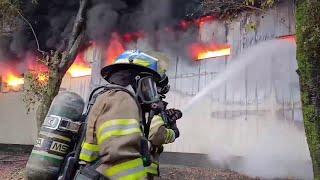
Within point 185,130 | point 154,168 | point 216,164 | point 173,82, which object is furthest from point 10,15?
point 154,168

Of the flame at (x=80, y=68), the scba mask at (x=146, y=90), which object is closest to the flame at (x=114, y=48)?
the flame at (x=80, y=68)

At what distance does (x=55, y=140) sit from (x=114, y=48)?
8961mm

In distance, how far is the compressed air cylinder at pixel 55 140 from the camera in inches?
71.5

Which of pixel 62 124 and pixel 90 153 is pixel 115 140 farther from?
pixel 62 124

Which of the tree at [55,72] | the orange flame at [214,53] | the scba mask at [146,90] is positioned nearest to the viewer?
the scba mask at [146,90]

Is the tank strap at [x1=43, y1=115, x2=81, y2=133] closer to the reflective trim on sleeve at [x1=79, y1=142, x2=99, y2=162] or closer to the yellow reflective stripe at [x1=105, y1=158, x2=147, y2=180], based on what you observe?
the reflective trim on sleeve at [x1=79, y1=142, x2=99, y2=162]

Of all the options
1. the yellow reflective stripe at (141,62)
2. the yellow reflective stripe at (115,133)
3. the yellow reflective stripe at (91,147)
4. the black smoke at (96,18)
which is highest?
the black smoke at (96,18)

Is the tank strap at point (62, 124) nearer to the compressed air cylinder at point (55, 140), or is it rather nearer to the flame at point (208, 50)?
the compressed air cylinder at point (55, 140)

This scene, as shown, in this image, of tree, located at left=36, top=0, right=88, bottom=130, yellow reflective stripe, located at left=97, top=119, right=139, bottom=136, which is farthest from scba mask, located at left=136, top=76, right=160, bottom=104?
tree, located at left=36, top=0, right=88, bottom=130

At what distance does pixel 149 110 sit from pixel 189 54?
6.74 meters

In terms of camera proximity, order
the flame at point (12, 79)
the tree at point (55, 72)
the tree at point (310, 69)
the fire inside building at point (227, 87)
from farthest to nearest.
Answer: the flame at point (12, 79)
the tree at point (55, 72)
the fire inside building at point (227, 87)
the tree at point (310, 69)

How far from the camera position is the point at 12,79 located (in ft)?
44.6

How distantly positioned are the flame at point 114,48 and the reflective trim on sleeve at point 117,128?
8936 mm

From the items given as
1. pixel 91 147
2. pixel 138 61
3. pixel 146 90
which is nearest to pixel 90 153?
pixel 91 147
